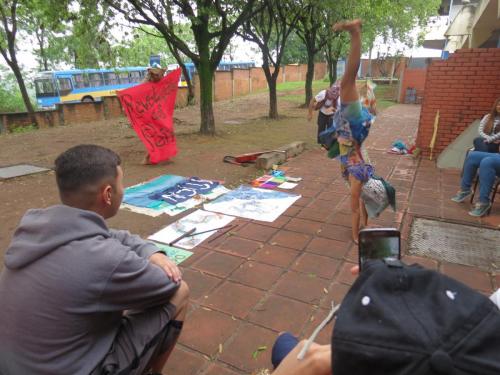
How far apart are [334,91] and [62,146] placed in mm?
6837

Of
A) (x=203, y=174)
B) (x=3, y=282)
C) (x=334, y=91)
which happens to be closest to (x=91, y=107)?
(x=203, y=174)

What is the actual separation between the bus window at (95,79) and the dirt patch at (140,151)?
34.3 ft

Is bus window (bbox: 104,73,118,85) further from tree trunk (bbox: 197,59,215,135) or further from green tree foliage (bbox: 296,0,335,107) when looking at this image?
tree trunk (bbox: 197,59,215,135)

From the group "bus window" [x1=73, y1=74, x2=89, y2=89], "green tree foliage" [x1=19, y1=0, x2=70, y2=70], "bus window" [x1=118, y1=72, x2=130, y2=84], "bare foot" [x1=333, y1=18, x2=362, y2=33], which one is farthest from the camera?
"bus window" [x1=118, y1=72, x2=130, y2=84]

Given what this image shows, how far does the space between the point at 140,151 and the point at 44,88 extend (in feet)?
54.9

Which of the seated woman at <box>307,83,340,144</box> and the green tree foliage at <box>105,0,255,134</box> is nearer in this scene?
the seated woman at <box>307,83,340,144</box>

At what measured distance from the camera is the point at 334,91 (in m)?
5.43

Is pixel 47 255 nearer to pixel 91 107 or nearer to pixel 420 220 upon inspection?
pixel 420 220

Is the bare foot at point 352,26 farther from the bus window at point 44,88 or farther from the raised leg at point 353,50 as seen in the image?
the bus window at point 44,88

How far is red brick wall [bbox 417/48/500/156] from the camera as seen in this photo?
5770 mm

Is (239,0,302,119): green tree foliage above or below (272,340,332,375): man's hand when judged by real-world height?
above

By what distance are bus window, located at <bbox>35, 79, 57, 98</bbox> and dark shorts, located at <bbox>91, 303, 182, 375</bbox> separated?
22748mm

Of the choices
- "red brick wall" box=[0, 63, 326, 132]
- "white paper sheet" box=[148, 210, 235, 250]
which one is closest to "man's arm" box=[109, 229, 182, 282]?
"white paper sheet" box=[148, 210, 235, 250]

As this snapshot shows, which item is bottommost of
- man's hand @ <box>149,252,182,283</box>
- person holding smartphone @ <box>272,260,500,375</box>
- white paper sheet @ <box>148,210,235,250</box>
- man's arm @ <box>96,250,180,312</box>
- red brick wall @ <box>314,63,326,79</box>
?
white paper sheet @ <box>148,210,235,250</box>
